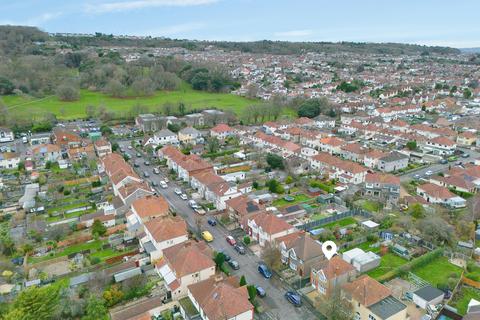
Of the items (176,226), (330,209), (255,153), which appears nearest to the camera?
(176,226)

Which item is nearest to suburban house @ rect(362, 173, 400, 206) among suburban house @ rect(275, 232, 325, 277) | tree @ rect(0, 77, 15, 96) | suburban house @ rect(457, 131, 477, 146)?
suburban house @ rect(275, 232, 325, 277)

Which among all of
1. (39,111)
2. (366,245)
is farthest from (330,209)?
(39,111)

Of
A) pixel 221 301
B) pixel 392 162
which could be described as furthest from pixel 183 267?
pixel 392 162

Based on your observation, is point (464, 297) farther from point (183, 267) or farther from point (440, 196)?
point (183, 267)

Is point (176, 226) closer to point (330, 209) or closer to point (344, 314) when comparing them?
point (344, 314)

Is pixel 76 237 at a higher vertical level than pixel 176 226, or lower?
lower

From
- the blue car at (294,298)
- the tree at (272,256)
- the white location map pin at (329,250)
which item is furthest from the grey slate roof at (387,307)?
the tree at (272,256)

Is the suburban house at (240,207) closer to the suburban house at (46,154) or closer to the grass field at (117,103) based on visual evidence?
the suburban house at (46,154)
